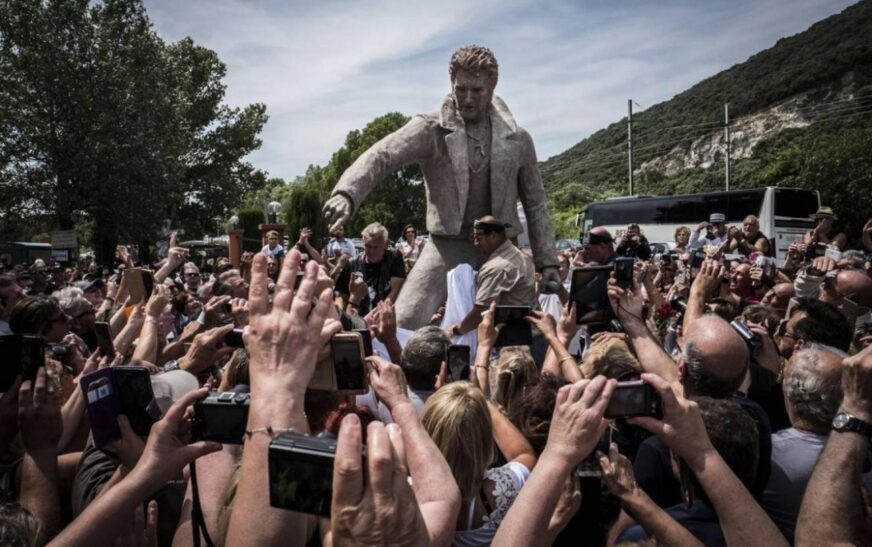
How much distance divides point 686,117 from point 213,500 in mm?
101685

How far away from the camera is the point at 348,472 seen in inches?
45.9

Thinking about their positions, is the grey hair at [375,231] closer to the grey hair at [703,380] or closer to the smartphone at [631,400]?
the grey hair at [703,380]

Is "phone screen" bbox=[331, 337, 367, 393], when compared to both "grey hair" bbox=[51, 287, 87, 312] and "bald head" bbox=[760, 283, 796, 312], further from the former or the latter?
"bald head" bbox=[760, 283, 796, 312]

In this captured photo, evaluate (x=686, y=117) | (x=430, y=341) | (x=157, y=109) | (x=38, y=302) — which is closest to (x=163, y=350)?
(x=38, y=302)

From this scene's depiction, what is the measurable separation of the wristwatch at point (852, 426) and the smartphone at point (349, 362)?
129 cm

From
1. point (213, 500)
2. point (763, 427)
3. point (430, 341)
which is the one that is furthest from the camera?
point (430, 341)

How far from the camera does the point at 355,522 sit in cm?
117

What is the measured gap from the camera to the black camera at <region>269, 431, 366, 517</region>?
48.1 inches

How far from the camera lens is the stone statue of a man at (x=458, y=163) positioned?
16.6 ft

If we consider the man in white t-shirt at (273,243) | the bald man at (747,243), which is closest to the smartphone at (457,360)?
the man in white t-shirt at (273,243)

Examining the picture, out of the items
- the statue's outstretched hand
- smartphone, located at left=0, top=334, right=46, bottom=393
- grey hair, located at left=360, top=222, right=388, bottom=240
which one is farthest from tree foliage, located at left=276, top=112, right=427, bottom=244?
smartphone, located at left=0, top=334, right=46, bottom=393

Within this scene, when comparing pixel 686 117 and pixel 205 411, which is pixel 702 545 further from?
pixel 686 117

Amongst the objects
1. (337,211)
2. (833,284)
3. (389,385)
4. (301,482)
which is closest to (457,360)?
(389,385)

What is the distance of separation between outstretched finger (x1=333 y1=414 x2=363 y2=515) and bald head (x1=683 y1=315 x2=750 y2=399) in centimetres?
168
